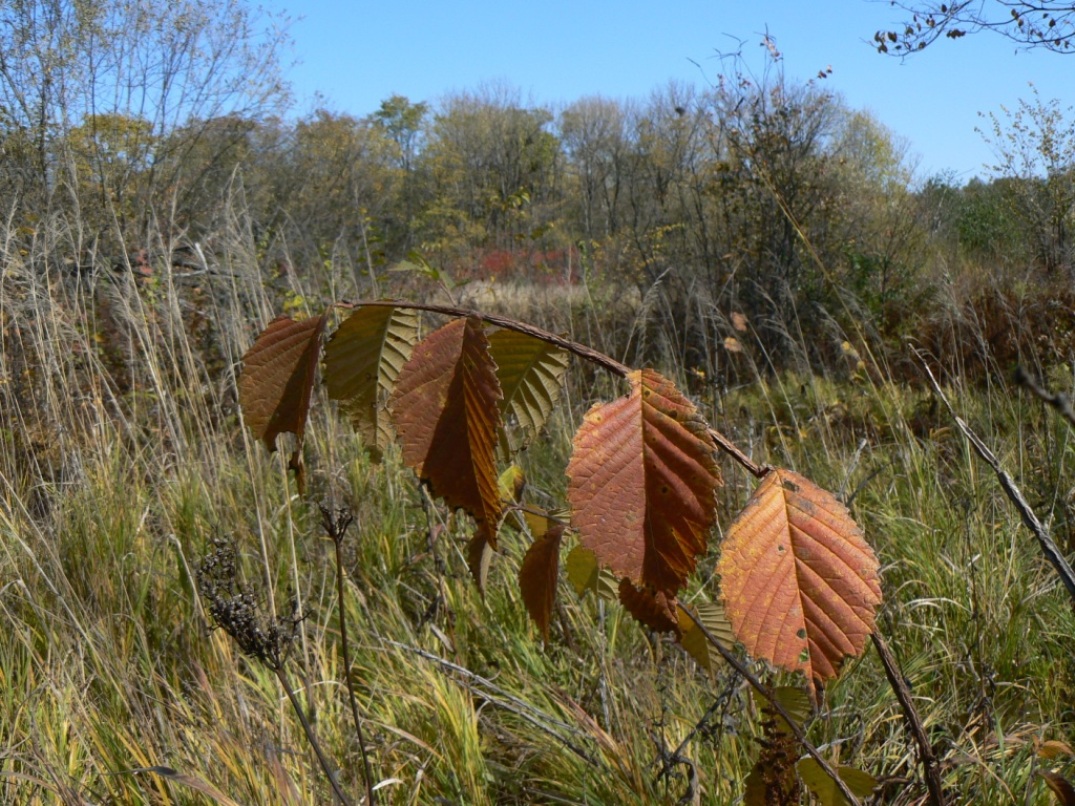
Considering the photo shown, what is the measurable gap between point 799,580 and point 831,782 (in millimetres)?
421

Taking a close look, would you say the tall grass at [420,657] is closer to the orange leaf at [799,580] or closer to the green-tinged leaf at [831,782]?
the green-tinged leaf at [831,782]

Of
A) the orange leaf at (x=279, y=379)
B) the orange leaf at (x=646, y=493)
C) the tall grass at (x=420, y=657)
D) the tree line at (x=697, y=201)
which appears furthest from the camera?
the tree line at (x=697, y=201)

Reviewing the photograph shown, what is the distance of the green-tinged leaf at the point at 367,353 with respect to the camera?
70 cm

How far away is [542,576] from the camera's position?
93cm

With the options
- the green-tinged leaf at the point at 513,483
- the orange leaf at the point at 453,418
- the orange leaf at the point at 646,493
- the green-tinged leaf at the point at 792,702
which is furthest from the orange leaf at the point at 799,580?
the green-tinged leaf at the point at 513,483

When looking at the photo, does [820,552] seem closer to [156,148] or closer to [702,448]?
[702,448]

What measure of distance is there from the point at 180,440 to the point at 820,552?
299 centimetres

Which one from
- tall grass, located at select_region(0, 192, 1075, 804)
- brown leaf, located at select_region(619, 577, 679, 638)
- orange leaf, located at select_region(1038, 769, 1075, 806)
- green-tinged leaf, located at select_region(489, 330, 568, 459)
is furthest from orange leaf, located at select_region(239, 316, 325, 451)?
orange leaf, located at select_region(1038, 769, 1075, 806)

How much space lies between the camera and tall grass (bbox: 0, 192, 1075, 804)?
5.29ft

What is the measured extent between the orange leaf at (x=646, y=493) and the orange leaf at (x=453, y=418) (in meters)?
0.07

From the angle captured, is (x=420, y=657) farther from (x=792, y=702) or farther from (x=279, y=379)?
(x=279, y=379)

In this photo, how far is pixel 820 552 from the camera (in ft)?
2.09

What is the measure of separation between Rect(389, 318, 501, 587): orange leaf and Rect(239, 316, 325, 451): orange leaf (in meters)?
0.10

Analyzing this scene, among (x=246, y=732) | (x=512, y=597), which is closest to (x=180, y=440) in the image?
(x=512, y=597)
